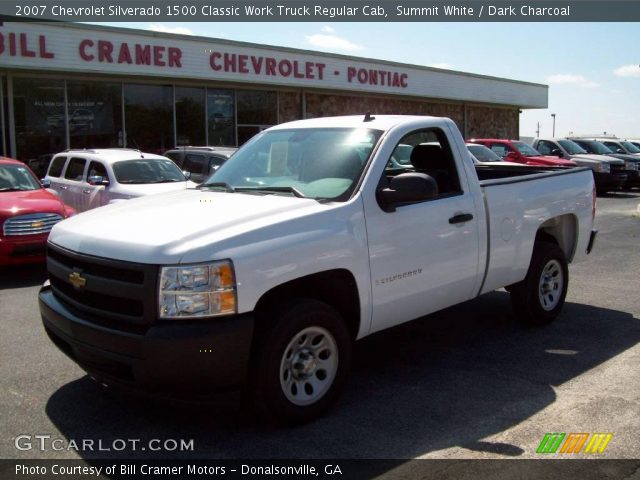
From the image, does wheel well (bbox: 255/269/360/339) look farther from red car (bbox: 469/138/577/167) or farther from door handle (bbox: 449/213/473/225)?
red car (bbox: 469/138/577/167)

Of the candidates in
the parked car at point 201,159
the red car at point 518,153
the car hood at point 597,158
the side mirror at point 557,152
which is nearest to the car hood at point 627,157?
the car hood at point 597,158

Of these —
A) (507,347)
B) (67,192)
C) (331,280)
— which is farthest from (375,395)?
(67,192)

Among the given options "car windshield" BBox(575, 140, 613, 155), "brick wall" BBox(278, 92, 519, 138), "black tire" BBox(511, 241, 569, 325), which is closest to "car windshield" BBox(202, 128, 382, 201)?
"black tire" BBox(511, 241, 569, 325)

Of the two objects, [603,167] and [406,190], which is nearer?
[406,190]

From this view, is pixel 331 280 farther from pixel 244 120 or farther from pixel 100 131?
pixel 244 120

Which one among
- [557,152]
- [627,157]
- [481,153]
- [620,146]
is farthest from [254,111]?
[620,146]

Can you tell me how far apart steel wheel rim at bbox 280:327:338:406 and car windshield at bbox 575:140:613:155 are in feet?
73.4

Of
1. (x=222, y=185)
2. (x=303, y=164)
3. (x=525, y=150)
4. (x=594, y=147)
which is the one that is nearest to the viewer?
(x=303, y=164)

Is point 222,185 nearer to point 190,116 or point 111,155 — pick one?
point 111,155

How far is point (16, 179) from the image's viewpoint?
10.3 m

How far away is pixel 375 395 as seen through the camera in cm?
476

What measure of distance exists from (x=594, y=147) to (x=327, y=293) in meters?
22.6

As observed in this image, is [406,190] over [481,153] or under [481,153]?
under

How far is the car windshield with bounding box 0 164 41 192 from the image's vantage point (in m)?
10.0
